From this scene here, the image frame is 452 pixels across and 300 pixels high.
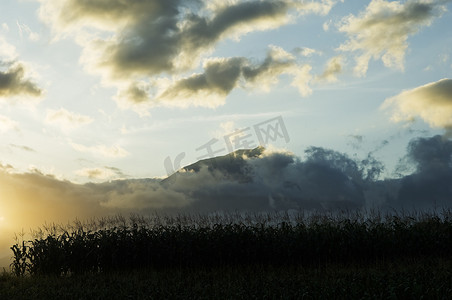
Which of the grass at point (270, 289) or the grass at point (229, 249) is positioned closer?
the grass at point (270, 289)

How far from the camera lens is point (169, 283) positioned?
44.6 feet

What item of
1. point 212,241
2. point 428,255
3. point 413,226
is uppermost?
point 212,241

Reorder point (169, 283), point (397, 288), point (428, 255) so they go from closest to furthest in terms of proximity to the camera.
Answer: point (397, 288) < point (169, 283) < point (428, 255)

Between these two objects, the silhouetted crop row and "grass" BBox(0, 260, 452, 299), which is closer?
"grass" BBox(0, 260, 452, 299)

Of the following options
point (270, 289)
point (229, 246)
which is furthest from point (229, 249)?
point (270, 289)

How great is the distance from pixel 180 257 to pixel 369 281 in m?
10.3

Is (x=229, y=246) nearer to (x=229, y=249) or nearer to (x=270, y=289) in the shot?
(x=229, y=249)

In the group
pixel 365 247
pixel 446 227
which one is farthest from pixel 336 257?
pixel 446 227

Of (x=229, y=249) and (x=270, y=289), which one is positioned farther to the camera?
(x=229, y=249)

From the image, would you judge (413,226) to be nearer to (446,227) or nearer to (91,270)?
(446,227)

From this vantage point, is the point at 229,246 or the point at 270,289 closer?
the point at 270,289

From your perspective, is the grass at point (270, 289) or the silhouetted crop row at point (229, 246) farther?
the silhouetted crop row at point (229, 246)

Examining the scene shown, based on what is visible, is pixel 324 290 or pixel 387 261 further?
pixel 387 261

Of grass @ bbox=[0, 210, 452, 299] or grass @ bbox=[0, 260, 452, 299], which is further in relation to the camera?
grass @ bbox=[0, 210, 452, 299]
